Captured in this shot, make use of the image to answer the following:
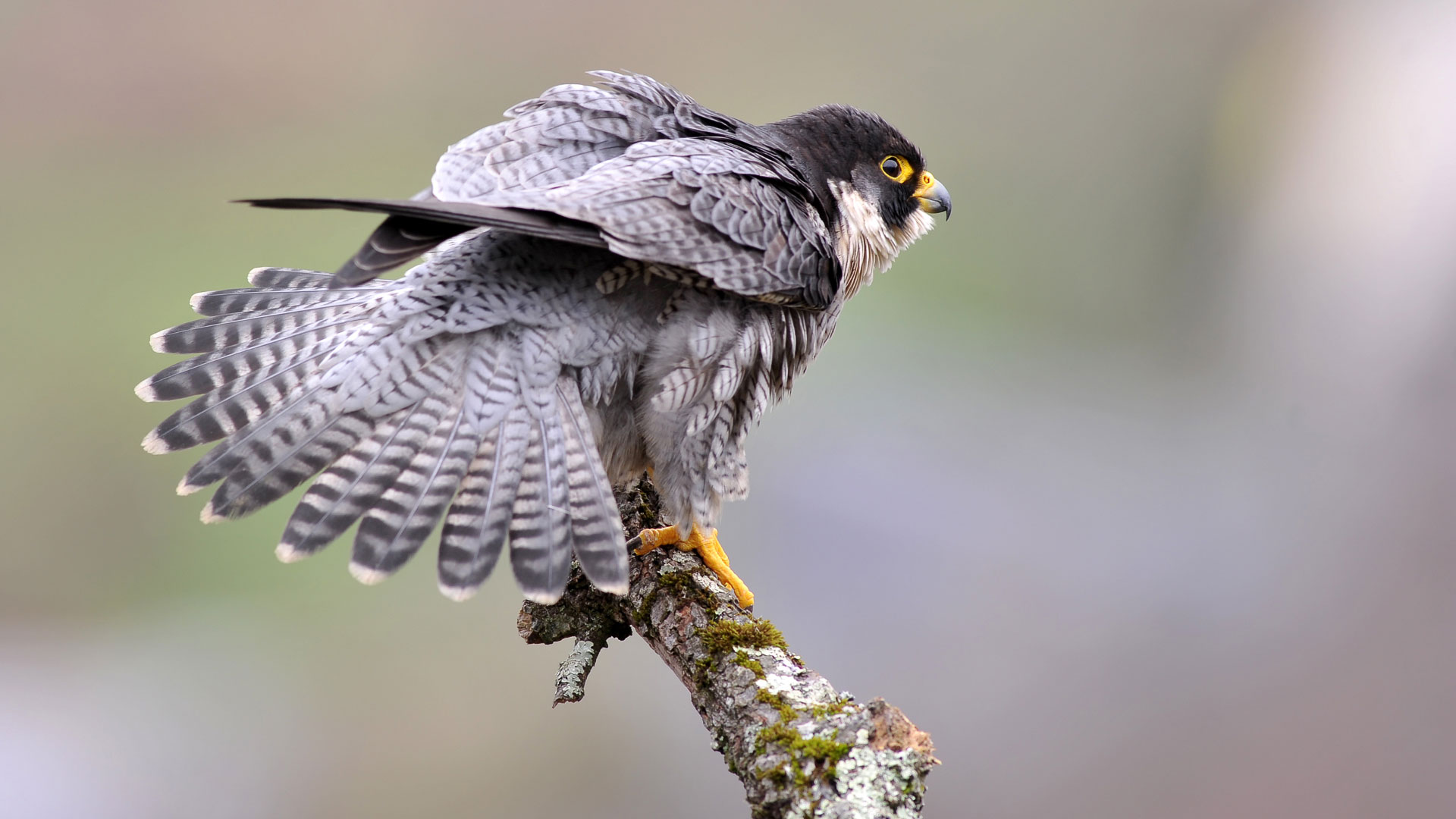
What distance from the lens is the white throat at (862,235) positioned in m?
2.88

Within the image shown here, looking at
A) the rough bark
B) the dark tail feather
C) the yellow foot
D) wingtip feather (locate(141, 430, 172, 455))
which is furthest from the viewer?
the yellow foot

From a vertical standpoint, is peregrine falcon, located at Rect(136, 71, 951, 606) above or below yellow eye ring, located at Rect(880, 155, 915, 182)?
below

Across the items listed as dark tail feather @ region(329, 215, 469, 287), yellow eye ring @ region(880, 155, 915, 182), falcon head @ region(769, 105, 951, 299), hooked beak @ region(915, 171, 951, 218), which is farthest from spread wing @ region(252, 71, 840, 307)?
hooked beak @ region(915, 171, 951, 218)

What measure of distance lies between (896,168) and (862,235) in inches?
10.3

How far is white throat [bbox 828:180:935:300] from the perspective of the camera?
2.88 metres

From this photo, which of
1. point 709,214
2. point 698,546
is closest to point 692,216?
point 709,214

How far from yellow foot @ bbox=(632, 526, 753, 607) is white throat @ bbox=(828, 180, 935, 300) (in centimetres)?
86

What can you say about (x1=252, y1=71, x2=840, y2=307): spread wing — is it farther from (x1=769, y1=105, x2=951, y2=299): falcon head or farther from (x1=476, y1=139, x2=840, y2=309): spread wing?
(x1=769, y1=105, x2=951, y2=299): falcon head

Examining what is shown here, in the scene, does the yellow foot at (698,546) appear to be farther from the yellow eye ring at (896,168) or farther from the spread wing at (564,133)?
the yellow eye ring at (896,168)

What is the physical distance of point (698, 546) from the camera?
250 centimetres

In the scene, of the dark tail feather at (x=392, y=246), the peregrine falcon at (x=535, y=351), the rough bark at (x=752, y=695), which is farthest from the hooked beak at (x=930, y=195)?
the dark tail feather at (x=392, y=246)

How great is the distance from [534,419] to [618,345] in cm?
26

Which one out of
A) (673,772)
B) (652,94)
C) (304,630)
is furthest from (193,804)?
(652,94)

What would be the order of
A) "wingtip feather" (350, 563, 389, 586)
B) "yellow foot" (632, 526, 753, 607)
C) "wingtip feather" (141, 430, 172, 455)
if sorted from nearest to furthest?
"wingtip feather" (350, 563, 389, 586) < "wingtip feather" (141, 430, 172, 455) < "yellow foot" (632, 526, 753, 607)
